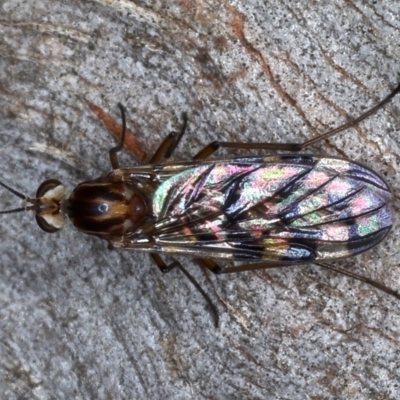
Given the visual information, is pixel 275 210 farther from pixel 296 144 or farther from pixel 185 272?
pixel 185 272

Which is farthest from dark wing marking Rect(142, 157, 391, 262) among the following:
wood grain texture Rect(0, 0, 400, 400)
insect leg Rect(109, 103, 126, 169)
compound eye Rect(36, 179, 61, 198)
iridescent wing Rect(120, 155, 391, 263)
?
compound eye Rect(36, 179, 61, 198)

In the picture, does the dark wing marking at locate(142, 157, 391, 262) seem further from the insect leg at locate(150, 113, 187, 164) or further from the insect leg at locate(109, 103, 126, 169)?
the insect leg at locate(109, 103, 126, 169)

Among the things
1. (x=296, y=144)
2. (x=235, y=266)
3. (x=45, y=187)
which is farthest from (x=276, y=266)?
(x=45, y=187)

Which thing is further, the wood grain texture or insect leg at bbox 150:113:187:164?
insect leg at bbox 150:113:187:164

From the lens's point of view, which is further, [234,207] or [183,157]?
[183,157]

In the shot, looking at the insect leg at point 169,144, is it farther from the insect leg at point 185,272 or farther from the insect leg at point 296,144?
the insect leg at point 185,272

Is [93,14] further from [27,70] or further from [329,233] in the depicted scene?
[329,233]

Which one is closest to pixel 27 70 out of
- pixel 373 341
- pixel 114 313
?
pixel 114 313
